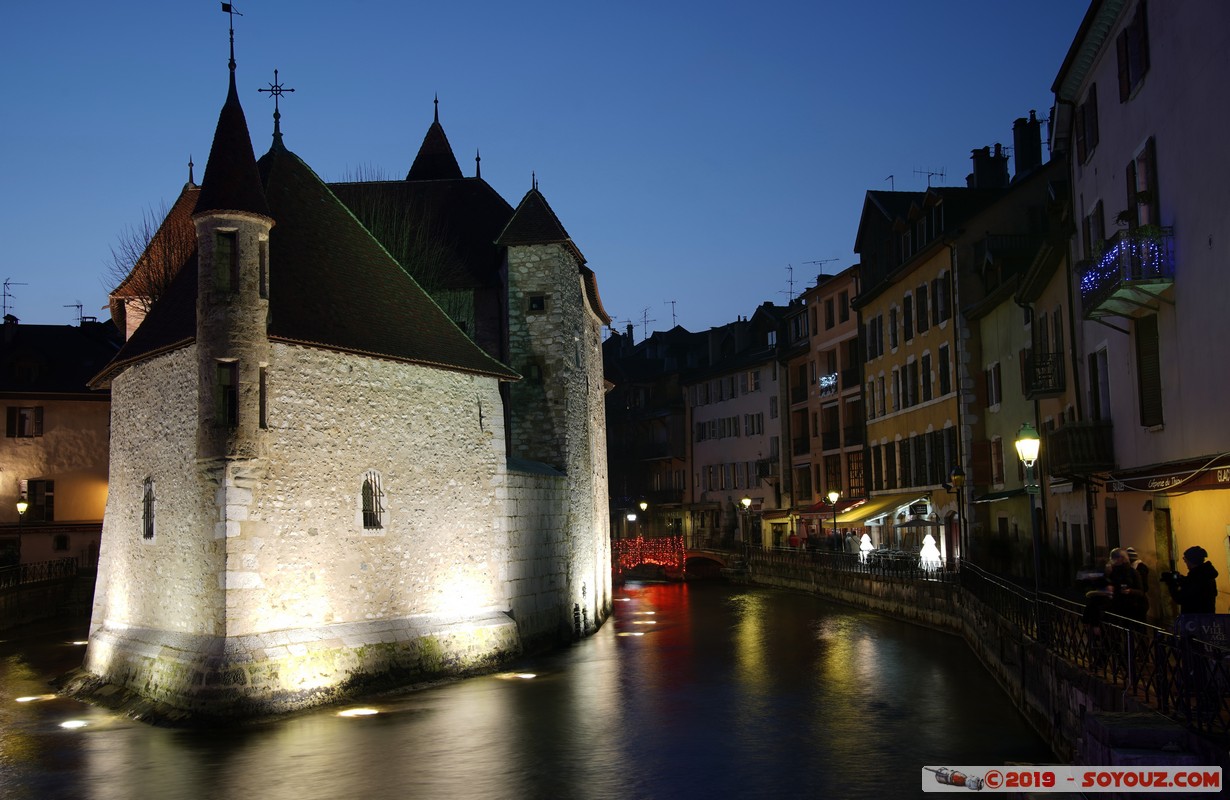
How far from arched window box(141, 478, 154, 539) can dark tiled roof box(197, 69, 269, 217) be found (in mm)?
5457

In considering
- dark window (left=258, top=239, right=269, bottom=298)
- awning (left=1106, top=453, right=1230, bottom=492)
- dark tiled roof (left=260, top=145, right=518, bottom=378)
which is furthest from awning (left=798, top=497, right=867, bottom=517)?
dark window (left=258, top=239, right=269, bottom=298)

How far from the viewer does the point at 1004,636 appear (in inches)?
741

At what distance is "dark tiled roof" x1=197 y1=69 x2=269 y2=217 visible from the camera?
19625 mm

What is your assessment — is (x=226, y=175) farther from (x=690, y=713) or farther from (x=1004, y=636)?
(x=1004, y=636)

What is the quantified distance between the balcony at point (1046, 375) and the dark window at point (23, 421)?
3680cm

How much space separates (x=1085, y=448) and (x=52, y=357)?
4086 centimetres

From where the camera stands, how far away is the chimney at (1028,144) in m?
38.1

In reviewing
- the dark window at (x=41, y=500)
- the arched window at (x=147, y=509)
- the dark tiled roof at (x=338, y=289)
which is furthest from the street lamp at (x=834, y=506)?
the dark window at (x=41, y=500)

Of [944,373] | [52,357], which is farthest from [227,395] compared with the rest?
[52,357]

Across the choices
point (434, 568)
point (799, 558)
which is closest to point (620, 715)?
point (434, 568)

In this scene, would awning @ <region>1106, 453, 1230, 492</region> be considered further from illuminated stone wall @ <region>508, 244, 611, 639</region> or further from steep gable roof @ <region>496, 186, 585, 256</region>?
steep gable roof @ <region>496, 186, 585, 256</region>

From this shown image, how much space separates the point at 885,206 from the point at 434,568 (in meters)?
27.1

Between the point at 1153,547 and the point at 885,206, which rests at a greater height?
the point at 885,206

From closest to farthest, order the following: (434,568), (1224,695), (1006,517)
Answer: (1224,695)
(434,568)
(1006,517)
